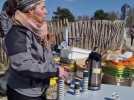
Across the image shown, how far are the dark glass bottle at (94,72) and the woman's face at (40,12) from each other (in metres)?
1.03

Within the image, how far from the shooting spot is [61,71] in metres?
3.11

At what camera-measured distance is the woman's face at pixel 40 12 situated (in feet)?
9.49

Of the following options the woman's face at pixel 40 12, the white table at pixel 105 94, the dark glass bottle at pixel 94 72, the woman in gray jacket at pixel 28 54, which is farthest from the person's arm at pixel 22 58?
the dark glass bottle at pixel 94 72

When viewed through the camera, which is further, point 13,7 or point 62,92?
point 62,92

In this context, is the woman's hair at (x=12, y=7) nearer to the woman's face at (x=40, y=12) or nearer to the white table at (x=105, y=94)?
the woman's face at (x=40, y=12)

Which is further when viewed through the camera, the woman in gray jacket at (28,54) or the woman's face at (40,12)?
the woman's face at (40,12)

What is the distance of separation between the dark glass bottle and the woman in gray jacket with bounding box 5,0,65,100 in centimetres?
91

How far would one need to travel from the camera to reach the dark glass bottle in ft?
12.4

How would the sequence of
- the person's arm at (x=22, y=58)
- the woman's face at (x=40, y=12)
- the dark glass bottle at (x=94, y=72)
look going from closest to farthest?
the person's arm at (x=22, y=58), the woman's face at (x=40, y=12), the dark glass bottle at (x=94, y=72)

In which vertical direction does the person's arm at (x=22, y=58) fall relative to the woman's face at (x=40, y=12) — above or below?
below

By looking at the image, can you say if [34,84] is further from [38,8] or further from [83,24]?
[83,24]

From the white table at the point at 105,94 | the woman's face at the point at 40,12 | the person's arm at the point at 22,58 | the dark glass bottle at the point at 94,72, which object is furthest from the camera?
the dark glass bottle at the point at 94,72

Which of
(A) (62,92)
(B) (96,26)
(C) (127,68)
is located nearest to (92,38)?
(B) (96,26)

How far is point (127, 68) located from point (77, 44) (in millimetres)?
11753
